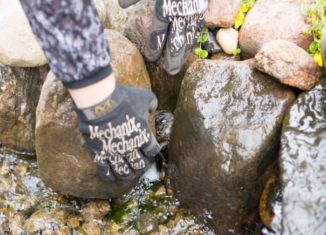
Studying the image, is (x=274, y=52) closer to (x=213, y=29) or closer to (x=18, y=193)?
(x=213, y=29)

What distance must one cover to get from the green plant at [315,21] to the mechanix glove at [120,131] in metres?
0.96

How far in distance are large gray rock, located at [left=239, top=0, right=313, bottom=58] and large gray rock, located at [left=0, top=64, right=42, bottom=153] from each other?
4.11 ft

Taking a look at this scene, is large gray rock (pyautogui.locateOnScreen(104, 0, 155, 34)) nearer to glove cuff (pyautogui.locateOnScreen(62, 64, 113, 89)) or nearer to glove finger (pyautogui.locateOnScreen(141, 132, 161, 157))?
glove finger (pyautogui.locateOnScreen(141, 132, 161, 157))

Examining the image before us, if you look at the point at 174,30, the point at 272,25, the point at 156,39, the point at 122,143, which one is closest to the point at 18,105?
the point at 156,39

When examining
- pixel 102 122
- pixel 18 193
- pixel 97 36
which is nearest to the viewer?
pixel 97 36

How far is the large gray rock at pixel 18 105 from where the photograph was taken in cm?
277

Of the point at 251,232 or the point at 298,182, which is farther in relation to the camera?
the point at 251,232

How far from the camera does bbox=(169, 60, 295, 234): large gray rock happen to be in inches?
85.1

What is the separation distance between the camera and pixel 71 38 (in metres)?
1.54

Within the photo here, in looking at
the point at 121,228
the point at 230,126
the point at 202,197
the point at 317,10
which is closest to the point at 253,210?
the point at 202,197

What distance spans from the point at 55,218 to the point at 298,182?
4.39 ft

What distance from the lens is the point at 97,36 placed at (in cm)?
159

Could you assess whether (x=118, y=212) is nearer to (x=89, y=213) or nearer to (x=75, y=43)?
(x=89, y=213)

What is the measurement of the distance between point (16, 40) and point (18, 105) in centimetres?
47
